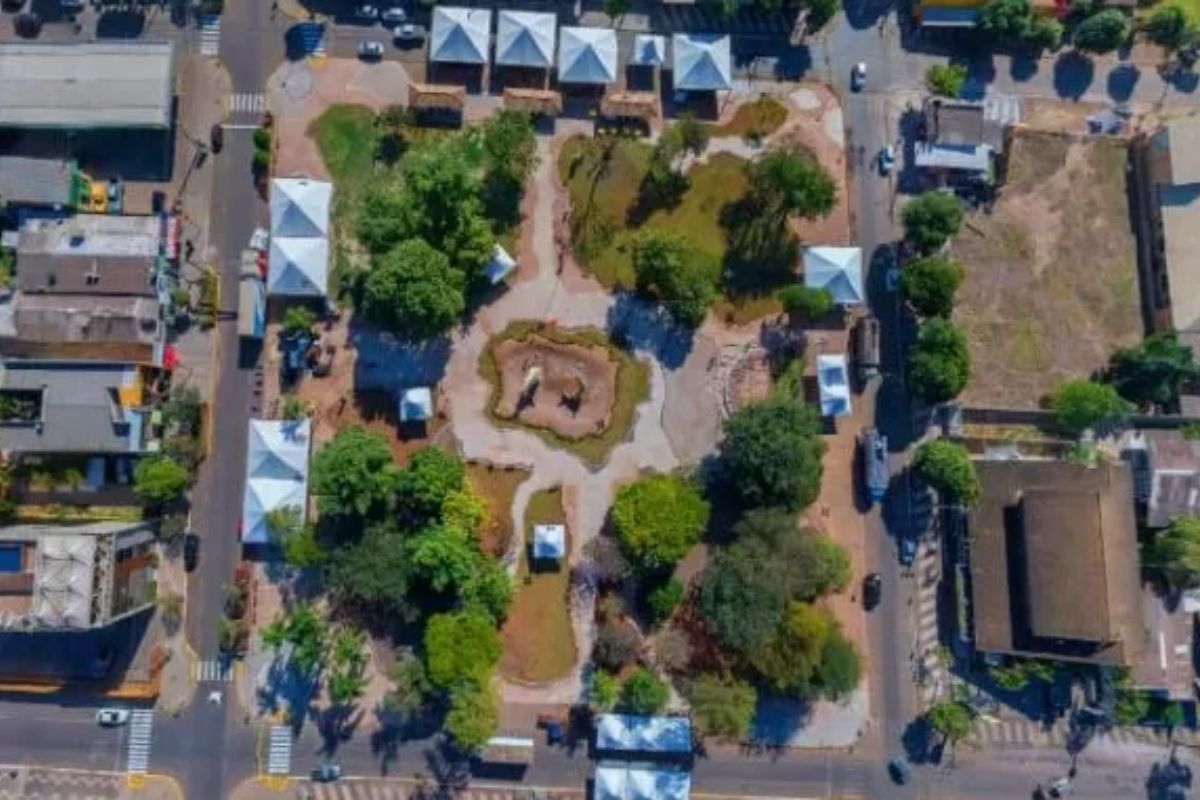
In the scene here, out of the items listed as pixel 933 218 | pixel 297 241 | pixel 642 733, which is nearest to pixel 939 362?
pixel 933 218

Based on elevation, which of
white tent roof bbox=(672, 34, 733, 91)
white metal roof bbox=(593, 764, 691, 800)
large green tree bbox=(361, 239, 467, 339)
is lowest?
white metal roof bbox=(593, 764, 691, 800)

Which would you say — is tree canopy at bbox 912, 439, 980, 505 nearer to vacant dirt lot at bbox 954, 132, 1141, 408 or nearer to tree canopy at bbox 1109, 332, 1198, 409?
vacant dirt lot at bbox 954, 132, 1141, 408

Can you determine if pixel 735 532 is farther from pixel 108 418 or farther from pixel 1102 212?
pixel 108 418

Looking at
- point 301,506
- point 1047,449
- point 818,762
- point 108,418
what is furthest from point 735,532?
point 108,418

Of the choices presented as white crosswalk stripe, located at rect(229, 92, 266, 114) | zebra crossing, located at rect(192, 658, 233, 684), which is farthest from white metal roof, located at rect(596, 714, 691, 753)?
white crosswalk stripe, located at rect(229, 92, 266, 114)

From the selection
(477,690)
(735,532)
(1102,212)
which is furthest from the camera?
(1102,212)

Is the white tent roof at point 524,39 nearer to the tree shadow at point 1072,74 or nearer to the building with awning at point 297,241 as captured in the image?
the building with awning at point 297,241
